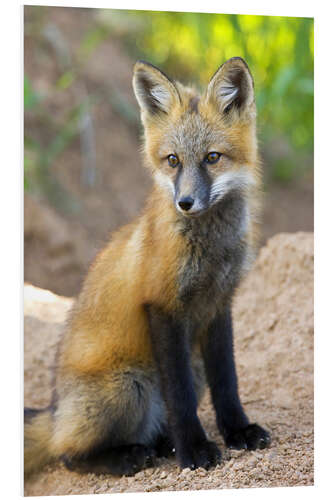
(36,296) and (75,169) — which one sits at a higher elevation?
(75,169)

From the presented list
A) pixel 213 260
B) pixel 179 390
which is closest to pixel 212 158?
pixel 213 260

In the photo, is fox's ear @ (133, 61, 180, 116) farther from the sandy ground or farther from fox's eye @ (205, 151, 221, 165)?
the sandy ground

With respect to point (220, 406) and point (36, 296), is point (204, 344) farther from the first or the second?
point (36, 296)

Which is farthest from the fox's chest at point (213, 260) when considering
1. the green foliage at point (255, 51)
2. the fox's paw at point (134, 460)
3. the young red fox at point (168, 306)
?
the green foliage at point (255, 51)

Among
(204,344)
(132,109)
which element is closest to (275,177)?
(132,109)

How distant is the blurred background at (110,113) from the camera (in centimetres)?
558

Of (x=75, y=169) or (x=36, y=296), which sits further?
(x=75, y=169)

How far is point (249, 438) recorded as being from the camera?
139 inches

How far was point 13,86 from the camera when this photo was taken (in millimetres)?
3285

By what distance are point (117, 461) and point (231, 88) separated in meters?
2.13

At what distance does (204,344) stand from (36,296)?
6.75 feet

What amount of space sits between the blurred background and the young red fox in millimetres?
1924

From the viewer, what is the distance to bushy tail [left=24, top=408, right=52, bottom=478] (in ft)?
11.8
